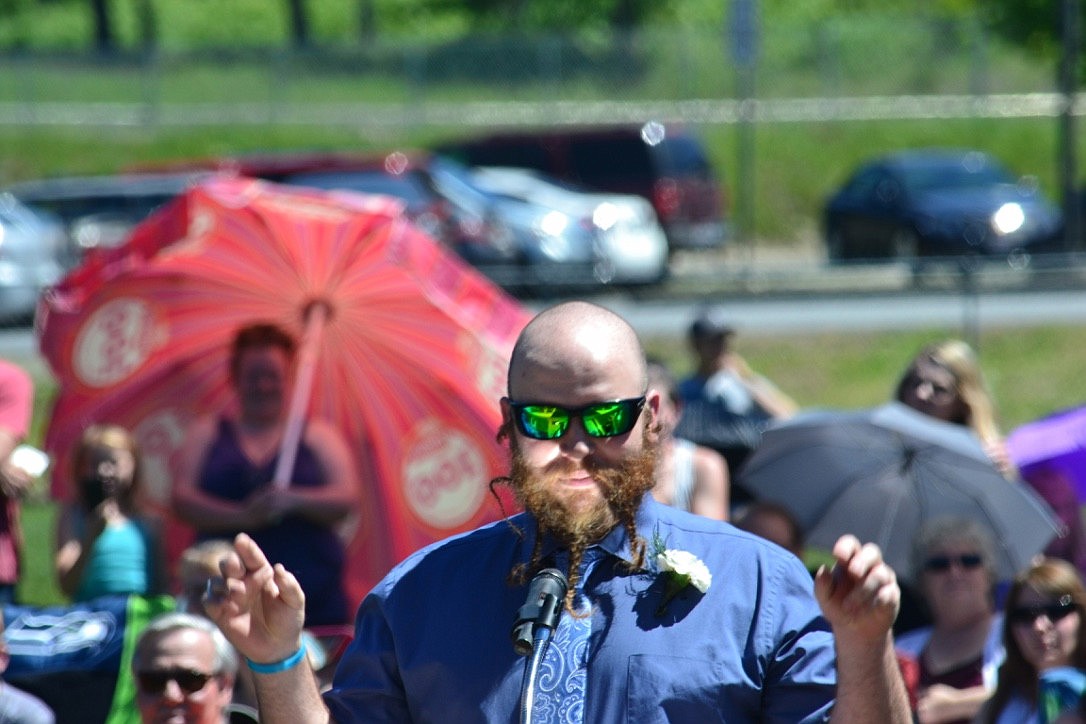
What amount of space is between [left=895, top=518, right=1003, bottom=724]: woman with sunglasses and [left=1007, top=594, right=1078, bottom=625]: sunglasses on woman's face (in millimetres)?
326

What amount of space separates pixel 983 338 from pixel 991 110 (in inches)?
641

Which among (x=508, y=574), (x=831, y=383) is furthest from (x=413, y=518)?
(x=831, y=383)

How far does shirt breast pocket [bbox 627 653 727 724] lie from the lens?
8.41ft

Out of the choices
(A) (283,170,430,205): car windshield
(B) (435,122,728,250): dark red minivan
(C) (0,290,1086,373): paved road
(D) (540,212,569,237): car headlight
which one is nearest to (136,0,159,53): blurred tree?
(B) (435,122,728,250): dark red minivan

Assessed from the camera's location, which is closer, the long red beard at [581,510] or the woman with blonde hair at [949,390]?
the long red beard at [581,510]

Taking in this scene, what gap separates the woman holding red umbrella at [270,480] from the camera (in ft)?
20.2

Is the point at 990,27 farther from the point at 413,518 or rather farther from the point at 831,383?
the point at 413,518

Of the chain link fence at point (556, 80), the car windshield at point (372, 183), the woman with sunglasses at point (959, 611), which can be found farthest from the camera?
the chain link fence at point (556, 80)

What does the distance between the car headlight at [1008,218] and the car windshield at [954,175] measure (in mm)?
1124

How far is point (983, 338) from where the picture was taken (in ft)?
46.1

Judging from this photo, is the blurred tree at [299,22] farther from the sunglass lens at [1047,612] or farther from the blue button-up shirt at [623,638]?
the blue button-up shirt at [623,638]

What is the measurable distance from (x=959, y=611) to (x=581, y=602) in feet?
10.3

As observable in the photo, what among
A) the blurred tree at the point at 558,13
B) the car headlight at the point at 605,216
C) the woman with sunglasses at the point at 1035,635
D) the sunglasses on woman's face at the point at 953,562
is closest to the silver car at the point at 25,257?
the car headlight at the point at 605,216

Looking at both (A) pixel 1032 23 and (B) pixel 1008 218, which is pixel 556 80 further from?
(B) pixel 1008 218
